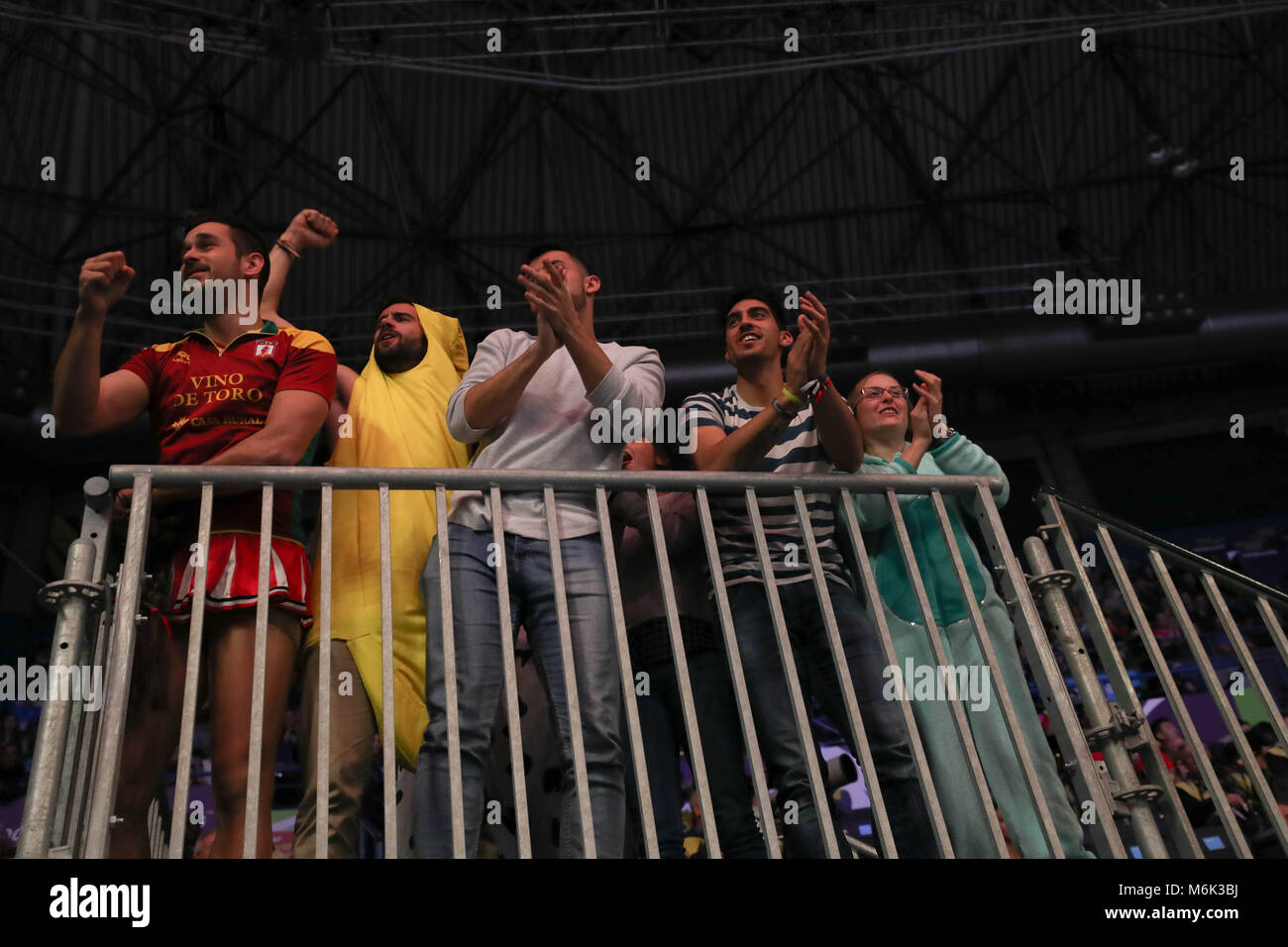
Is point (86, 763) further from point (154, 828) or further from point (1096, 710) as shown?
point (1096, 710)

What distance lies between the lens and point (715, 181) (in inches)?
497

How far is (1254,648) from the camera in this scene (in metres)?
10.6

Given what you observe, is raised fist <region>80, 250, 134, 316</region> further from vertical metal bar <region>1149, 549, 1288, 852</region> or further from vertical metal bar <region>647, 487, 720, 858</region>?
vertical metal bar <region>1149, 549, 1288, 852</region>

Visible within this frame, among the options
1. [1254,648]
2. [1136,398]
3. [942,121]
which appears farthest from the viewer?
[1136,398]

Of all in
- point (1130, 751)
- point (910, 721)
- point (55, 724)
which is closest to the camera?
point (55, 724)

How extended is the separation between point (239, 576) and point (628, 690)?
3.23 feet

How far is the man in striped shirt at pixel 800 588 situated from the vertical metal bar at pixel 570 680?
0.58 m

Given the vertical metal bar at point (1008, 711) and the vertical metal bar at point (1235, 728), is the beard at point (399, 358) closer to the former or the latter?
the vertical metal bar at point (1008, 711)

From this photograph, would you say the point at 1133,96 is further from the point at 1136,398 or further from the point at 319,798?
the point at 319,798

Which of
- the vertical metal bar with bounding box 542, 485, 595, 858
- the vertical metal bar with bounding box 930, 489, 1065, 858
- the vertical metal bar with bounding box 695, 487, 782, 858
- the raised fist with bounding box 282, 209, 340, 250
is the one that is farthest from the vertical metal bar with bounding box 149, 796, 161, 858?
the vertical metal bar with bounding box 930, 489, 1065, 858

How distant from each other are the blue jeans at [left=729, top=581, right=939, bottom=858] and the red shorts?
1115 millimetres

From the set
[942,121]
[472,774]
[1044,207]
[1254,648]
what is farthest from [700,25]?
[472,774]

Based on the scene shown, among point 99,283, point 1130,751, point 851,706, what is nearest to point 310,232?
point 99,283
